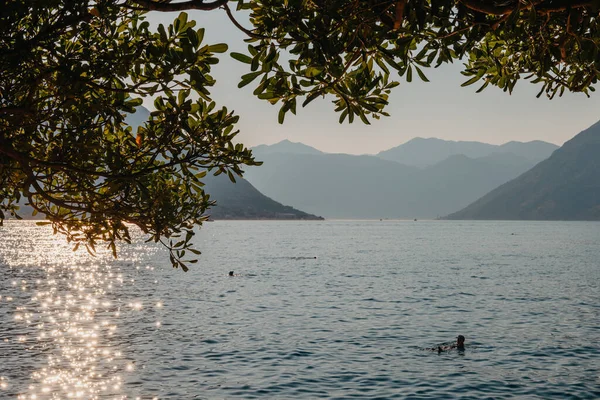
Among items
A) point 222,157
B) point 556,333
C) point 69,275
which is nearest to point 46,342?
point 222,157

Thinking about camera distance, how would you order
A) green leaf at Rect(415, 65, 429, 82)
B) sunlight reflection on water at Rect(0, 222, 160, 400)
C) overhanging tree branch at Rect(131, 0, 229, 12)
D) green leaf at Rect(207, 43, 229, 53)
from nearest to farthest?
1. overhanging tree branch at Rect(131, 0, 229, 12)
2. green leaf at Rect(415, 65, 429, 82)
3. green leaf at Rect(207, 43, 229, 53)
4. sunlight reflection on water at Rect(0, 222, 160, 400)

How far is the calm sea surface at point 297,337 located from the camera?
23.8 metres

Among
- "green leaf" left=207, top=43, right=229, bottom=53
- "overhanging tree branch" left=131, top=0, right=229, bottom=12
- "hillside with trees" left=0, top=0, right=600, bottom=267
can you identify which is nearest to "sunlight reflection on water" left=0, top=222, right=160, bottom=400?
"hillside with trees" left=0, top=0, right=600, bottom=267

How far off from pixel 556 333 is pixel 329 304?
61.1 feet

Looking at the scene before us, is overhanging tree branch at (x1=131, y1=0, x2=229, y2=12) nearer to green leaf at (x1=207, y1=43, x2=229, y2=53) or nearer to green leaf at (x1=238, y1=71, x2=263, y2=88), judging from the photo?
green leaf at (x1=207, y1=43, x2=229, y2=53)

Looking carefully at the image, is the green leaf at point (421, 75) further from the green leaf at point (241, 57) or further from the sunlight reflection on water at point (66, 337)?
the sunlight reflection on water at point (66, 337)

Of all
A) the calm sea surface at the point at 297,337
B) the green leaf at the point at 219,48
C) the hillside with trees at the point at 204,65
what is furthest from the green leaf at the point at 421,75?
the calm sea surface at the point at 297,337

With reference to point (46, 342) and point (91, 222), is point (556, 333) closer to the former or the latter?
point (46, 342)

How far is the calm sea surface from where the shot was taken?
78.0 ft

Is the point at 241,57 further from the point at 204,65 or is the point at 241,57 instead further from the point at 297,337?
the point at 297,337

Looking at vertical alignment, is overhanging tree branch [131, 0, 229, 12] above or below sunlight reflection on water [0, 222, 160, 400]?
above

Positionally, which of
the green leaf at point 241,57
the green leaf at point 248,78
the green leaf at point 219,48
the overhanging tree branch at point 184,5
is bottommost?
the green leaf at point 248,78

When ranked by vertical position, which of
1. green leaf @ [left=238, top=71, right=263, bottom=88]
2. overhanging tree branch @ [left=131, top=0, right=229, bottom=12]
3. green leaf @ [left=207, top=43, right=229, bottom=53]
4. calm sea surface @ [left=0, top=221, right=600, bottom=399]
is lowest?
calm sea surface @ [left=0, top=221, right=600, bottom=399]

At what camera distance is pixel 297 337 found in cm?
3419
